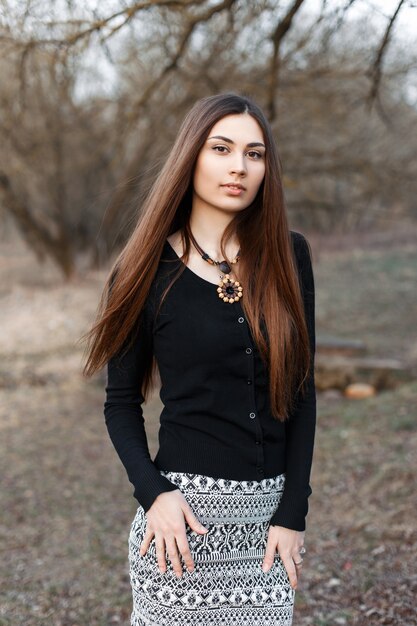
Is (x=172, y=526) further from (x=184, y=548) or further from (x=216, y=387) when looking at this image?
(x=216, y=387)

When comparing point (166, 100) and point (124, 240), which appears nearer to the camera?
point (124, 240)

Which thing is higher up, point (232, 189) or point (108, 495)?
point (232, 189)

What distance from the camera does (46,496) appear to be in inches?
214

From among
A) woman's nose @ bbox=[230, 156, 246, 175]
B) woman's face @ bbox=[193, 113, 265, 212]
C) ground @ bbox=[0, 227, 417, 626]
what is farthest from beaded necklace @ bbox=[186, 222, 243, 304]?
ground @ bbox=[0, 227, 417, 626]

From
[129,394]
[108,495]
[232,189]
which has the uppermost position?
[232,189]

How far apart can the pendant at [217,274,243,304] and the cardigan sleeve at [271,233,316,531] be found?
20 centimetres

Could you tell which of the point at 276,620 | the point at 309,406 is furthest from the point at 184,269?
the point at 276,620

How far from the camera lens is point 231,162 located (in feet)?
5.84

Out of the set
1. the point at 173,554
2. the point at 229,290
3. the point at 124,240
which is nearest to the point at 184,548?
the point at 173,554

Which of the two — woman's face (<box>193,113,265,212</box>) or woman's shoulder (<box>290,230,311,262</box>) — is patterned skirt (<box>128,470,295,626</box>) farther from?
woman's face (<box>193,113,265,212</box>)

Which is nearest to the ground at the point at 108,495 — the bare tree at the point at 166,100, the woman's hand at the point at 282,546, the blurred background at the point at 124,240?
the blurred background at the point at 124,240

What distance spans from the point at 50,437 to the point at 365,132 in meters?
9.55

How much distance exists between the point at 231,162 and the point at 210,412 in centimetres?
66

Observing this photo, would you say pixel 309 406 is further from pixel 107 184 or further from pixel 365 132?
pixel 107 184
